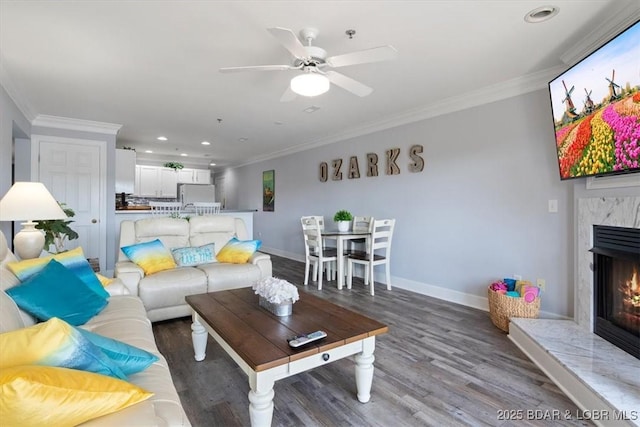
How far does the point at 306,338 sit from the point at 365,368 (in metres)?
0.45

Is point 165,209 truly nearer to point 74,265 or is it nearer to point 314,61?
point 74,265

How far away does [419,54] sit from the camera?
8.76 feet

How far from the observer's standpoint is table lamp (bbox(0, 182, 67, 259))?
94.6 inches

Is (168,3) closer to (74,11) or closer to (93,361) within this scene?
(74,11)

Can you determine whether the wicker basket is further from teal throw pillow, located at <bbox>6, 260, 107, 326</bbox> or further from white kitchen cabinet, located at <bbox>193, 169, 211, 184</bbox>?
white kitchen cabinet, located at <bbox>193, 169, 211, 184</bbox>

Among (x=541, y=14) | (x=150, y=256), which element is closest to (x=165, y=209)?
(x=150, y=256)

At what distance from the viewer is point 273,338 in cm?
168

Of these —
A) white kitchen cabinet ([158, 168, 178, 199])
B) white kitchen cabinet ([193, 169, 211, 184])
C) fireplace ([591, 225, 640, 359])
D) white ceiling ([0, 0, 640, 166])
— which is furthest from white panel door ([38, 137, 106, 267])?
fireplace ([591, 225, 640, 359])

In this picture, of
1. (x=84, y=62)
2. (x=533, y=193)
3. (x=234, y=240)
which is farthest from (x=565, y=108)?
(x=84, y=62)

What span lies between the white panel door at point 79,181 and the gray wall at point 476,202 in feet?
12.9

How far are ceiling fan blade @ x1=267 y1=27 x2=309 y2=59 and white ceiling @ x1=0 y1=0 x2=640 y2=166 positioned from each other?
259 millimetres

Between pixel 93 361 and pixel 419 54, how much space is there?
9.50 ft

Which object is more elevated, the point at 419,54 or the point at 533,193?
the point at 419,54

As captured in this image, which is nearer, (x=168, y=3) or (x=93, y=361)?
(x=93, y=361)
